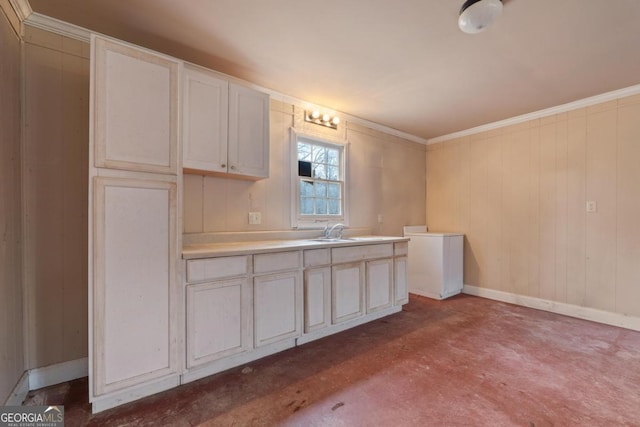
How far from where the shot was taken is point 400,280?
3373mm

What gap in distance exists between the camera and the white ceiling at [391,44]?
1.85 meters

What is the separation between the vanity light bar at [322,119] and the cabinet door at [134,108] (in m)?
1.63

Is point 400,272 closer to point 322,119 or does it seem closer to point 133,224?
point 322,119

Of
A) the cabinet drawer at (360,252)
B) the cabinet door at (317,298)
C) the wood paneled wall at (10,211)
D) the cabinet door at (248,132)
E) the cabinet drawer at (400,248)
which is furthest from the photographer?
the cabinet drawer at (400,248)

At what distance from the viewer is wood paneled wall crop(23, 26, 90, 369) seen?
1.91m

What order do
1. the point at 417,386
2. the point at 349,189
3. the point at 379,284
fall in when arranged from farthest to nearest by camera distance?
1. the point at 349,189
2. the point at 379,284
3. the point at 417,386

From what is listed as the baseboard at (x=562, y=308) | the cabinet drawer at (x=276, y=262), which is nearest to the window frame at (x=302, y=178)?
the cabinet drawer at (x=276, y=262)

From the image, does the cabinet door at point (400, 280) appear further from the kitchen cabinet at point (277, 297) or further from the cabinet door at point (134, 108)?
the cabinet door at point (134, 108)

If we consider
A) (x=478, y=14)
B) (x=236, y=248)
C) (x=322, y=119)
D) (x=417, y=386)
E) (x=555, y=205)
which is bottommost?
(x=417, y=386)

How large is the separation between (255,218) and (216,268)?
941mm

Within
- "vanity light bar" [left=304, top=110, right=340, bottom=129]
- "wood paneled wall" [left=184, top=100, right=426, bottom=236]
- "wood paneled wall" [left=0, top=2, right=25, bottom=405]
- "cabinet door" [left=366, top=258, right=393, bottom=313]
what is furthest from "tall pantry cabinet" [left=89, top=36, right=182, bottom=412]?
"cabinet door" [left=366, top=258, right=393, bottom=313]

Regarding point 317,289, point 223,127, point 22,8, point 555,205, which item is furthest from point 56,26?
point 555,205

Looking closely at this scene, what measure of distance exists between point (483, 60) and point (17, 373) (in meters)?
3.96

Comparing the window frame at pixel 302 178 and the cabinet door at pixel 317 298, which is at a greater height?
the window frame at pixel 302 178
